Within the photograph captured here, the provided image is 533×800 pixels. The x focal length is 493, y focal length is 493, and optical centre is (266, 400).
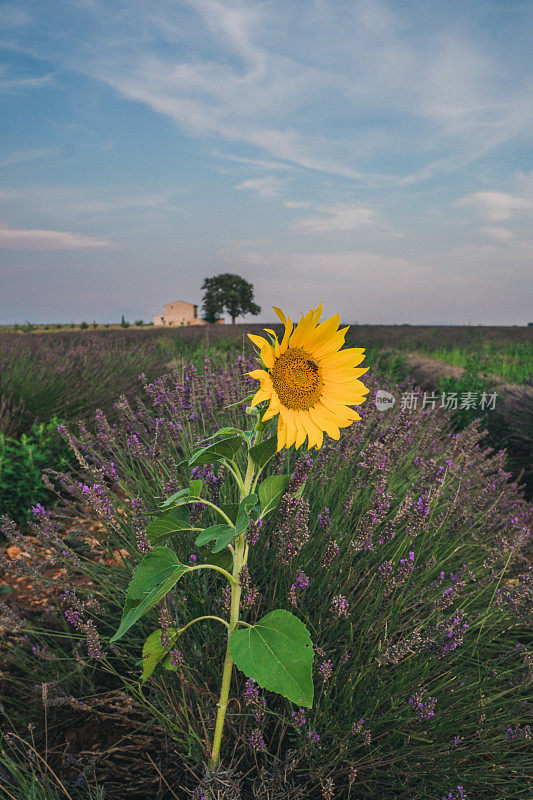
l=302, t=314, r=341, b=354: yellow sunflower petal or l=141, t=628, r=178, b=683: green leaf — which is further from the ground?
l=302, t=314, r=341, b=354: yellow sunflower petal

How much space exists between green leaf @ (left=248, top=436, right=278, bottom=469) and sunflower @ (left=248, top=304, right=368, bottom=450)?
4cm

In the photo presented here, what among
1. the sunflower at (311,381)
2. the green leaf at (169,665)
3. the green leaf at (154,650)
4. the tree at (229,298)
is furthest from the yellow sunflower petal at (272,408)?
the tree at (229,298)

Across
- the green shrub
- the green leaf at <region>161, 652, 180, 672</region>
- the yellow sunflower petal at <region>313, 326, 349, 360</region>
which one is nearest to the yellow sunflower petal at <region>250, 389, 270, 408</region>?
the yellow sunflower petal at <region>313, 326, 349, 360</region>

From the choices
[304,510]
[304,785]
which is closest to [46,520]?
[304,510]

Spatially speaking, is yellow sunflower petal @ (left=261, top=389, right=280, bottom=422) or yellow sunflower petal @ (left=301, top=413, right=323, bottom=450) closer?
yellow sunflower petal @ (left=261, top=389, right=280, bottom=422)

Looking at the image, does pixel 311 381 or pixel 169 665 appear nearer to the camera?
pixel 311 381

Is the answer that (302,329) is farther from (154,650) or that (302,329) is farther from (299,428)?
(154,650)

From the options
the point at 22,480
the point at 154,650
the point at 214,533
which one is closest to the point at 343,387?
the point at 214,533

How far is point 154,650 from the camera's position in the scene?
130 cm

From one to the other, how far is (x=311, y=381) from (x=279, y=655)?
619mm

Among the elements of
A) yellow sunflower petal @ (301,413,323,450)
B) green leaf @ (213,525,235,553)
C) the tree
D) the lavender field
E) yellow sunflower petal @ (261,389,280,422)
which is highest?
the tree

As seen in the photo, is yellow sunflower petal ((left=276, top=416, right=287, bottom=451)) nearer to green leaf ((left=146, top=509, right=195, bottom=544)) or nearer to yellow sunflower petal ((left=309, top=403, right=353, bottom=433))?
yellow sunflower petal ((left=309, top=403, right=353, bottom=433))

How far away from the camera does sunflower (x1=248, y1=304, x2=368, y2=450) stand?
1.15 meters

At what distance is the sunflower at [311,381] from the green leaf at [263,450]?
39mm
